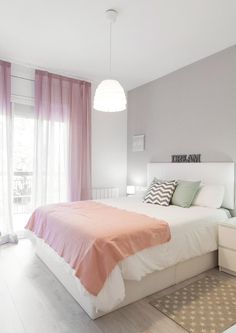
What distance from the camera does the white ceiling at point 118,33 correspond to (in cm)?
234

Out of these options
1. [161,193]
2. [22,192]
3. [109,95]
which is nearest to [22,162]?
[22,192]

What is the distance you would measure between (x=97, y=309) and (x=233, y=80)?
10.0ft

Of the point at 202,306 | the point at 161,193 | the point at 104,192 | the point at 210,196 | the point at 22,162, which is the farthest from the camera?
the point at 104,192

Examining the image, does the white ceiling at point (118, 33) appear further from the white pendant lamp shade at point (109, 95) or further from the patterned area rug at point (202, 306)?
the patterned area rug at point (202, 306)

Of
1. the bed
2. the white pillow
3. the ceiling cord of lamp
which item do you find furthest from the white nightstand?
the ceiling cord of lamp

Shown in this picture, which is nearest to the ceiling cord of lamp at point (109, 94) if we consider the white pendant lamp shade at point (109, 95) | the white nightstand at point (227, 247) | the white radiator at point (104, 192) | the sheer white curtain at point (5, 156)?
the white pendant lamp shade at point (109, 95)

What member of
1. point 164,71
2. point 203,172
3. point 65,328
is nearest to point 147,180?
point 203,172

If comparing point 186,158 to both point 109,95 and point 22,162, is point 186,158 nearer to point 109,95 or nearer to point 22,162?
point 109,95

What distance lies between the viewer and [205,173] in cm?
332

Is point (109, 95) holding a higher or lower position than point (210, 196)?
higher

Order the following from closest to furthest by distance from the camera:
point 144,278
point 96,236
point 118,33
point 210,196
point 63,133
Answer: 1. point 96,236
2. point 144,278
3. point 118,33
4. point 210,196
5. point 63,133

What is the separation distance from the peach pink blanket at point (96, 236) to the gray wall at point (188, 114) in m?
1.68

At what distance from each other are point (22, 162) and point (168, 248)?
2761 mm

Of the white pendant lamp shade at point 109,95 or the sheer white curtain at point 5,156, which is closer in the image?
the white pendant lamp shade at point 109,95
